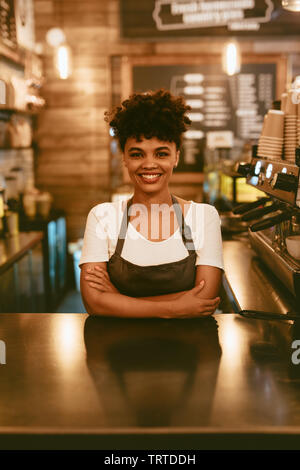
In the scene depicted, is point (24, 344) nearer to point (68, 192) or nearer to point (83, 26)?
point (68, 192)

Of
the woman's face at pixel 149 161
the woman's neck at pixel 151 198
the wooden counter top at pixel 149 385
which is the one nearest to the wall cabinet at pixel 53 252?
the woman's neck at pixel 151 198

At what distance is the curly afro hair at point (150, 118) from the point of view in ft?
5.45

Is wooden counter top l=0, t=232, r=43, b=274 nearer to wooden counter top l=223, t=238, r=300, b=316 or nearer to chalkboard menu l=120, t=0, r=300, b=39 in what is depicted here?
wooden counter top l=223, t=238, r=300, b=316

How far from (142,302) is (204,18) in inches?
154

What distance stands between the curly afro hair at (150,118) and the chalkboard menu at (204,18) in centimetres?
332

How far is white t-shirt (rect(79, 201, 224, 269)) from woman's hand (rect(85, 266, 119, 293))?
0.05m

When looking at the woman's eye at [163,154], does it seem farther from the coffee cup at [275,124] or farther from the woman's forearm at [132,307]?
the coffee cup at [275,124]

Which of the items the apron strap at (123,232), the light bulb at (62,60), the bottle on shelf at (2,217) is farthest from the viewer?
the light bulb at (62,60)

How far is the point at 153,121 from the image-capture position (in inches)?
65.7

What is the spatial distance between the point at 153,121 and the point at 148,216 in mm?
342

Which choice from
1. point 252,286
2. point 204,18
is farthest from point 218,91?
point 252,286

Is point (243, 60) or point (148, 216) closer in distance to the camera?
point (148, 216)

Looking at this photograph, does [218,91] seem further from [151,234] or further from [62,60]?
[151,234]
